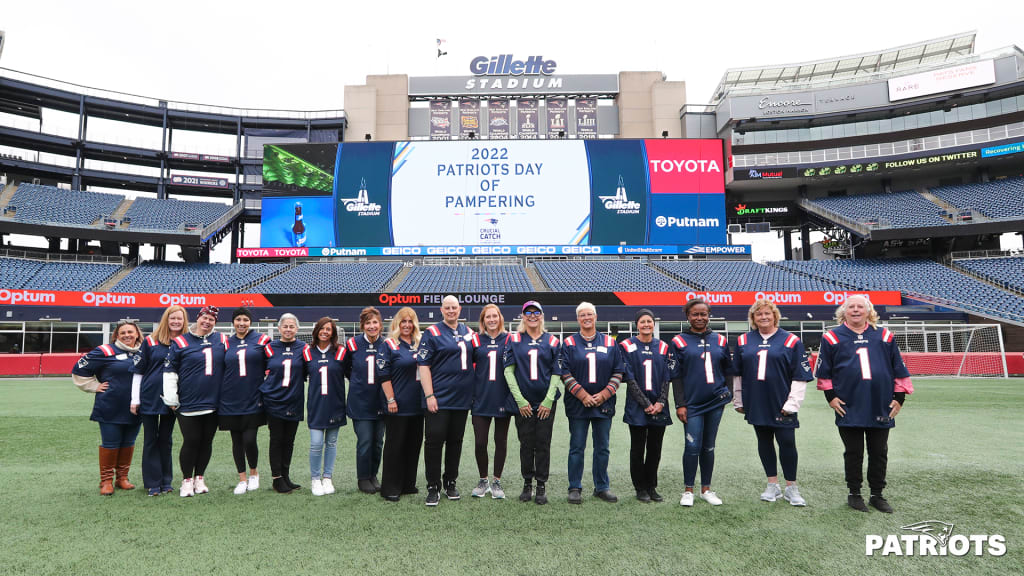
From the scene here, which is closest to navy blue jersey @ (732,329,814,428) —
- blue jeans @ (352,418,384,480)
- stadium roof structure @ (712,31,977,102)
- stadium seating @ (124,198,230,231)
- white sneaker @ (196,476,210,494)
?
blue jeans @ (352,418,384,480)

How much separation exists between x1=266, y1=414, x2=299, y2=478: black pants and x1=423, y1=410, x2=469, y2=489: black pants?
1359mm

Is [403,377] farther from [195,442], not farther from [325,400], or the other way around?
[195,442]

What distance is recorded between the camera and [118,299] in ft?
77.3

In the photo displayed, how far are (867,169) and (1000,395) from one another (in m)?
24.7

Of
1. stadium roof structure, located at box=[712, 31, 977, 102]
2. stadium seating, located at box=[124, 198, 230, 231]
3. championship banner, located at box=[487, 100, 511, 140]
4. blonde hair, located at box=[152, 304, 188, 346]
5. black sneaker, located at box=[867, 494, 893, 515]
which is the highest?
stadium roof structure, located at box=[712, 31, 977, 102]

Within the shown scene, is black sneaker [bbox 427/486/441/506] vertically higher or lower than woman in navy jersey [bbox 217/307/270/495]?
lower

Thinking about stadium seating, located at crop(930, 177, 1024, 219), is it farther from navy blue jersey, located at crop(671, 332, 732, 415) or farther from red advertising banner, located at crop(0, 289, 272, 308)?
red advertising banner, located at crop(0, 289, 272, 308)

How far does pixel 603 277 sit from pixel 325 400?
23.4m

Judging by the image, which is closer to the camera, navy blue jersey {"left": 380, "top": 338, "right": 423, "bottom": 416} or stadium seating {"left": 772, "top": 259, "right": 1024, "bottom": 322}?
navy blue jersey {"left": 380, "top": 338, "right": 423, "bottom": 416}

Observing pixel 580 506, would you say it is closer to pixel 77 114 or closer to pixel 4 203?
pixel 4 203

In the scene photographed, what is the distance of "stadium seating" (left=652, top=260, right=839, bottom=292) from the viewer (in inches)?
1033

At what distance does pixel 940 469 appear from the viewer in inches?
227

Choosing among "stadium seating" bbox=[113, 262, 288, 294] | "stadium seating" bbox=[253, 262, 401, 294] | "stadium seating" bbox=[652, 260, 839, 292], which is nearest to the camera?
"stadium seating" bbox=[253, 262, 401, 294]

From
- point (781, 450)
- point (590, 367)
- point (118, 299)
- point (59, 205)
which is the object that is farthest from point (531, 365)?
point (59, 205)
